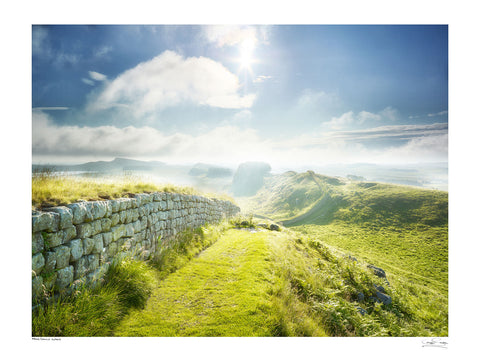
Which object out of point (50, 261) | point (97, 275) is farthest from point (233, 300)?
point (50, 261)

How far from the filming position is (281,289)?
429cm

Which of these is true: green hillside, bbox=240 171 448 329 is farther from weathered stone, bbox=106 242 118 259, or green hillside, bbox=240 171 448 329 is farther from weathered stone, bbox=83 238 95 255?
weathered stone, bbox=83 238 95 255

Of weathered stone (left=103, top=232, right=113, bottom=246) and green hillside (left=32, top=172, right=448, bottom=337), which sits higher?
weathered stone (left=103, top=232, right=113, bottom=246)

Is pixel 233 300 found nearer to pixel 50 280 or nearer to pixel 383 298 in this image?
pixel 50 280

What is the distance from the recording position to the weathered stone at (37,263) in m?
2.89

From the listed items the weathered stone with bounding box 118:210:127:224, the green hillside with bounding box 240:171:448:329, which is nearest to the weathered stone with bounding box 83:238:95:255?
the weathered stone with bounding box 118:210:127:224

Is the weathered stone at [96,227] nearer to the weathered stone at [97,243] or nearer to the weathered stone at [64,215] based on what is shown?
the weathered stone at [97,243]

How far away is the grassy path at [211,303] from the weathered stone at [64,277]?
3.48 ft

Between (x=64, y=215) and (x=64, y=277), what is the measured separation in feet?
3.09

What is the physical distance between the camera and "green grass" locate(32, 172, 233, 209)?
11.3 ft

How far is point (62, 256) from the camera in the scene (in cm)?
317
